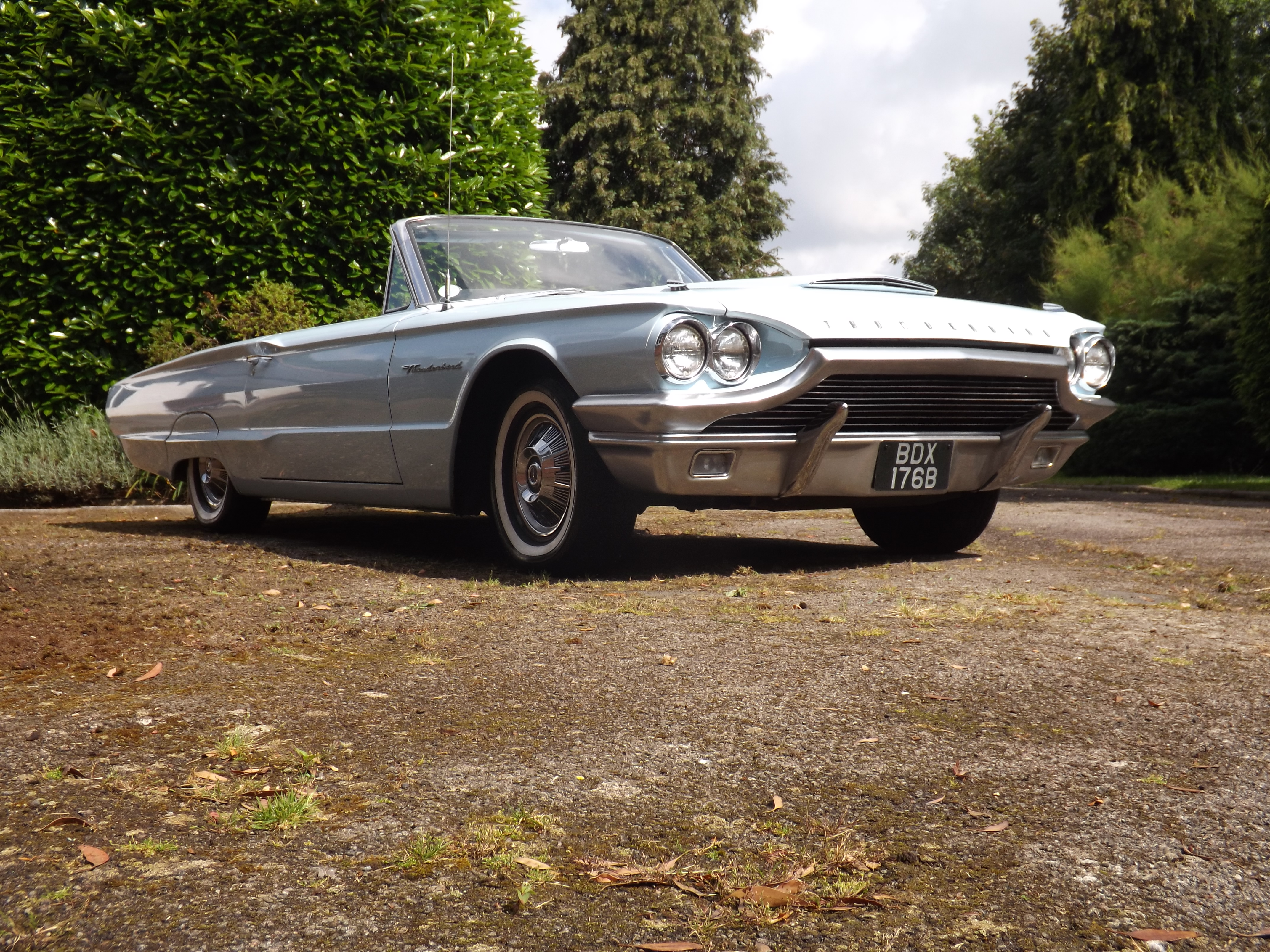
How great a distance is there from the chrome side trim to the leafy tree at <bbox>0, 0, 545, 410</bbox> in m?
5.51

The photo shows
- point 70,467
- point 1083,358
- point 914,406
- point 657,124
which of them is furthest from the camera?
point 657,124

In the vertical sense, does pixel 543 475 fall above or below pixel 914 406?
below

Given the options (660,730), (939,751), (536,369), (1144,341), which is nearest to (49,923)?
(660,730)

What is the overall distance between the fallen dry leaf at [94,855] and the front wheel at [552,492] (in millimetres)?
2774

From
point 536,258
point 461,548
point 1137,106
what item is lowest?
point 461,548

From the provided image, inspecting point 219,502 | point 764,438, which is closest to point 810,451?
point 764,438

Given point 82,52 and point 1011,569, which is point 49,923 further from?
point 82,52

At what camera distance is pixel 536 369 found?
471cm

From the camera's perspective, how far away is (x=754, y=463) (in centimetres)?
430

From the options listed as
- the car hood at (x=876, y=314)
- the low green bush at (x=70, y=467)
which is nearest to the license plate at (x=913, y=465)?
the car hood at (x=876, y=314)

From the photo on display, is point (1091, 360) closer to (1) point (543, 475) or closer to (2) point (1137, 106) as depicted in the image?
(1) point (543, 475)

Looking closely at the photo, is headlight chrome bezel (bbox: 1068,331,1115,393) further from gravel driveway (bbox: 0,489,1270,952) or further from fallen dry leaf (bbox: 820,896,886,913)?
fallen dry leaf (bbox: 820,896,886,913)

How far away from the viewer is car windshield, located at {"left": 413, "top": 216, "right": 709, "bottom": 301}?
18.6 ft

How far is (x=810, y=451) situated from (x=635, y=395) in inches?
26.8
